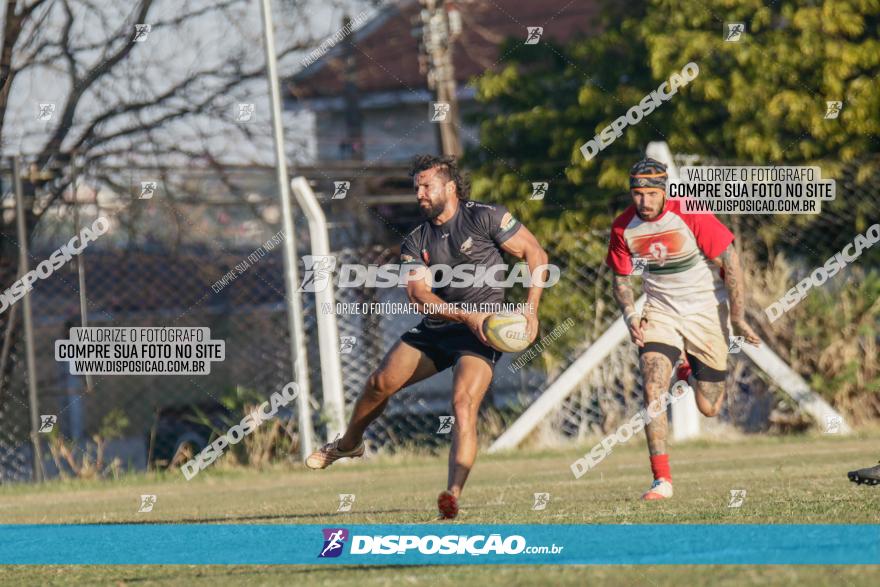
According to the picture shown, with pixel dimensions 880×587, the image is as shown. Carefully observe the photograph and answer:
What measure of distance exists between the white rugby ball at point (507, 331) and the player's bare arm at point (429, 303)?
0.25 ft

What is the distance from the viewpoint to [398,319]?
50.0 ft

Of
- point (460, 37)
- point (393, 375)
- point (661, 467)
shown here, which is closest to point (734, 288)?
point (661, 467)

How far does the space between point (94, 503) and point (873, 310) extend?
25.4 ft

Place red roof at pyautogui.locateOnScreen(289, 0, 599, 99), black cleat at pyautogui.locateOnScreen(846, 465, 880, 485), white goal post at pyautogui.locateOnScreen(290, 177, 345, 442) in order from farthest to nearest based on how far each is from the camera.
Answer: red roof at pyautogui.locateOnScreen(289, 0, 599, 99) < white goal post at pyautogui.locateOnScreen(290, 177, 345, 442) < black cleat at pyautogui.locateOnScreen(846, 465, 880, 485)

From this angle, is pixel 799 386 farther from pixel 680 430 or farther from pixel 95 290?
pixel 95 290

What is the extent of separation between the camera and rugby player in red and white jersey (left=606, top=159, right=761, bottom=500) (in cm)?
935

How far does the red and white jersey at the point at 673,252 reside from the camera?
9.47 meters

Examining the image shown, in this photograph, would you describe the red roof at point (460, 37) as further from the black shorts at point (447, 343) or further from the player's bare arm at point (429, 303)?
the player's bare arm at point (429, 303)

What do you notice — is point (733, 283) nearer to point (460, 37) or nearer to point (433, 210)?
point (433, 210)

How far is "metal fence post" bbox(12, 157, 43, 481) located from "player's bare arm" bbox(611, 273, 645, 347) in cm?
698

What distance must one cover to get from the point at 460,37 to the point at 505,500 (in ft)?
55.6

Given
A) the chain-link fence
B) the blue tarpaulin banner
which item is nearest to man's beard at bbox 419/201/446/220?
the blue tarpaulin banner

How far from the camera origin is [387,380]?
898cm

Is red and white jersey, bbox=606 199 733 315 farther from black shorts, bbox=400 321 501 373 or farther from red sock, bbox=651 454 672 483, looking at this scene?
black shorts, bbox=400 321 501 373
